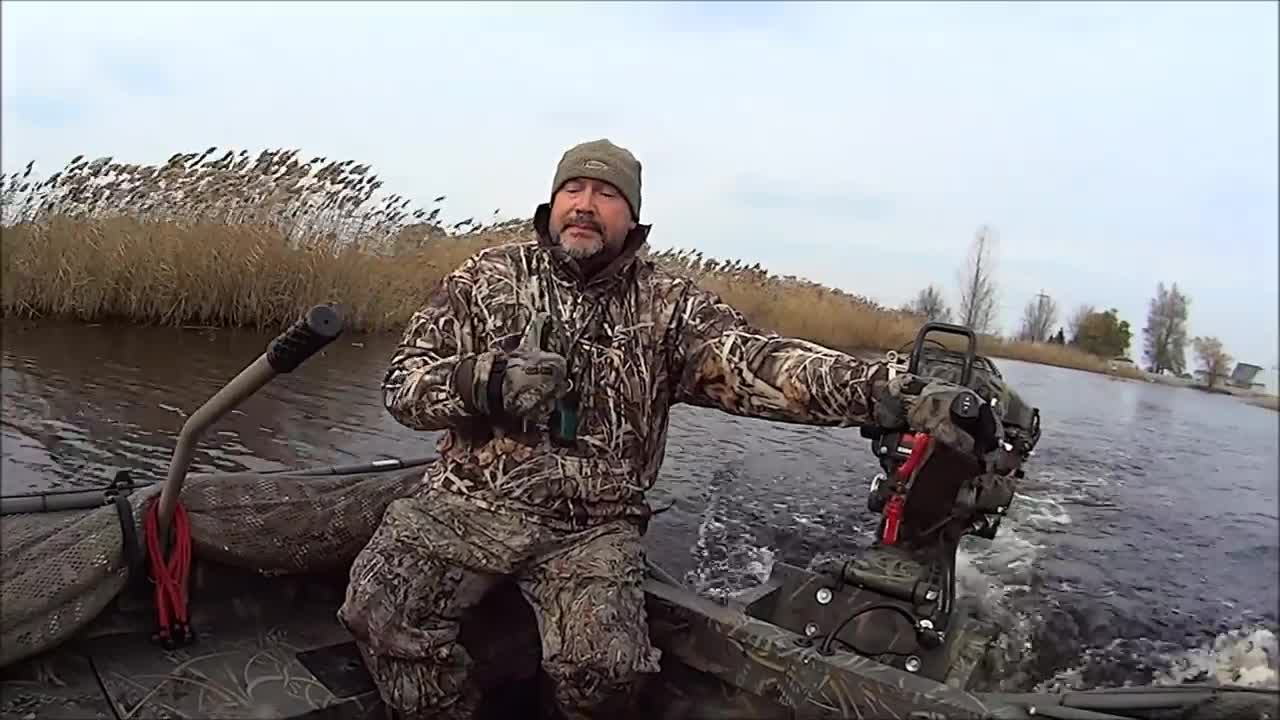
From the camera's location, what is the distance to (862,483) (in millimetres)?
8727

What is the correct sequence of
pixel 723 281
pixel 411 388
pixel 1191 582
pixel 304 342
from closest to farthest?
pixel 304 342, pixel 411 388, pixel 1191 582, pixel 723 281

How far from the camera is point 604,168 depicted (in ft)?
9.38

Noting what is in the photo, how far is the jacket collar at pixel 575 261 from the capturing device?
282 cm

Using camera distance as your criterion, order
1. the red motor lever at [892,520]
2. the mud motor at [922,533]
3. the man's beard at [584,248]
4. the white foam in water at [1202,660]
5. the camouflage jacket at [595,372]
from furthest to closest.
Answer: the white foam in water at [1202,660] → the red motor lever at [892,520] → the mud motor at [922,533] → the man's beard at [584,248] → the camouflage jacket at [595,372]

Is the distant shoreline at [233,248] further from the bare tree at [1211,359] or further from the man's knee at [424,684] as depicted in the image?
the man's knee at [424,684]

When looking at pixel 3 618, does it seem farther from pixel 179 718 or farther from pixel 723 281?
pixel 723 281

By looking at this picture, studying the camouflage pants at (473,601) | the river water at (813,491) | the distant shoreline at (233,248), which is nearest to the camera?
the camouflage pants at (473,601)

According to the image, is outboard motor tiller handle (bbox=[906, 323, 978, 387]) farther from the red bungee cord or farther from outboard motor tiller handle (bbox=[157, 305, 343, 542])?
the red bungee cord

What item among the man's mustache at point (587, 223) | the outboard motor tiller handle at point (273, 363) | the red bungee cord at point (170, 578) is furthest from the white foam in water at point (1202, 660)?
the outboard motor tiller handle at point (273, 363)

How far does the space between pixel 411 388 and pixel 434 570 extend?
45cm

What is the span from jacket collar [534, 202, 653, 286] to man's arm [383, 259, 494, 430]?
0.22 meters

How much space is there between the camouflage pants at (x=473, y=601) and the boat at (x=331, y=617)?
0.62 feet

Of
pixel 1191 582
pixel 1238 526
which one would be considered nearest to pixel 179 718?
pixel 1191 582

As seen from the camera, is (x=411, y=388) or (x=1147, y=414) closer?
(x=411, y=388)
